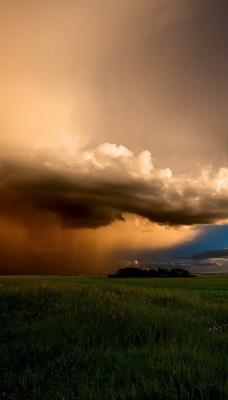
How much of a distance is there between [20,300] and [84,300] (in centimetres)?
349

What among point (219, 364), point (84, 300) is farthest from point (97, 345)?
point (84, 300)

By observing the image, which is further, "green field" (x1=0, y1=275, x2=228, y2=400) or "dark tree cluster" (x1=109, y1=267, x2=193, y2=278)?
"dark tree cluster" (x1=109, y1=267, x2=193, y2=278)

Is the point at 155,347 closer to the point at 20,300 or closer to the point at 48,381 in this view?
the point at 48,381

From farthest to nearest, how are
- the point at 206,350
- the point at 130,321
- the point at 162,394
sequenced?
1. the point at 130,321
2. the point at 206,350
3. the point at 162,394

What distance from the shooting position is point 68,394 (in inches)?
191

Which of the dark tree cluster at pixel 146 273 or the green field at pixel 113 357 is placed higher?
the dark tree cluster at pixel 146 273

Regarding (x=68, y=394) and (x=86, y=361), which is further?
(x=86, y=361)

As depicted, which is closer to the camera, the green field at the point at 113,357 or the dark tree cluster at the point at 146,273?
the green field at the point at 113,357

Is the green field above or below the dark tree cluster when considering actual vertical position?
below

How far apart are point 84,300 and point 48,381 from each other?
9415mm

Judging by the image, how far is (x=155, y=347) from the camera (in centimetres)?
707

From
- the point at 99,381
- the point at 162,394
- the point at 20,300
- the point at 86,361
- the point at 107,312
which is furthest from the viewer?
the point at 20,300

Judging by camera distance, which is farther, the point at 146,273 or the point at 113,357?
the point at 146,273

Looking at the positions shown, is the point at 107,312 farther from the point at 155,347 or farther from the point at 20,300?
the point at 20,300
